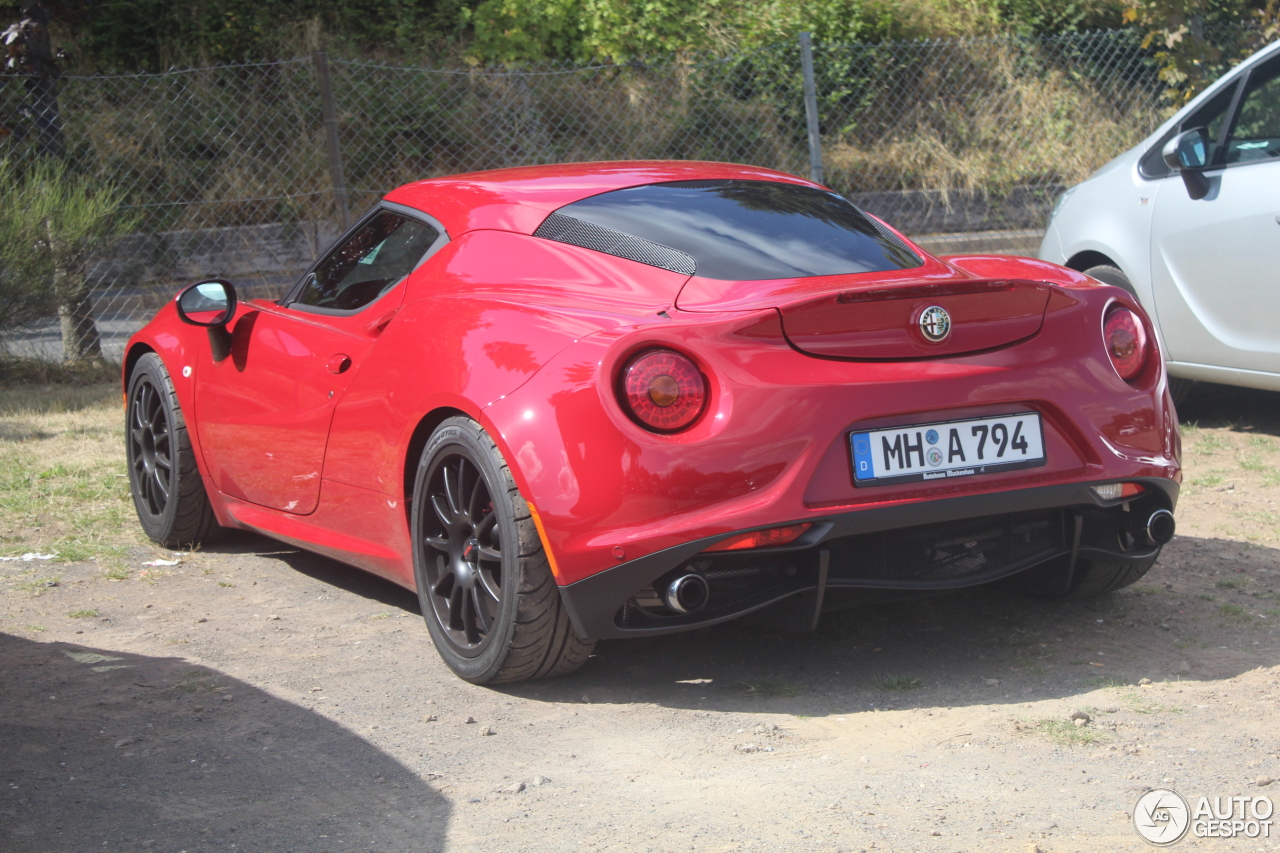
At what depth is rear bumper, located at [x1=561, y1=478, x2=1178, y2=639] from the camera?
292cm

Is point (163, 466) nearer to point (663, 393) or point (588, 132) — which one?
point (663, 393)

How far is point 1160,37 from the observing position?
11812 millimetres

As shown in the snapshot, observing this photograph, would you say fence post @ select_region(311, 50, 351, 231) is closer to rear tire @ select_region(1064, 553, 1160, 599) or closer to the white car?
the white car

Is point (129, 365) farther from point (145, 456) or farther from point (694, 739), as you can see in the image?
point (694, 739)

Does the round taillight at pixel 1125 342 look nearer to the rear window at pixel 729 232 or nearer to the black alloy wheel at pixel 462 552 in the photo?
the rear window at pixel 729 232

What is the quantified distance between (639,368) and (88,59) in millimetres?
14085

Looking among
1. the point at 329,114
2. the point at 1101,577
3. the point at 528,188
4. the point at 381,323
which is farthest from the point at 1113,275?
the point at 329,114

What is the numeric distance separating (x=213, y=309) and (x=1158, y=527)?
3.08m

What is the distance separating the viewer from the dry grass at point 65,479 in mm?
4988

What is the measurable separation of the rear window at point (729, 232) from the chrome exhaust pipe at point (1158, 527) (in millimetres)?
930

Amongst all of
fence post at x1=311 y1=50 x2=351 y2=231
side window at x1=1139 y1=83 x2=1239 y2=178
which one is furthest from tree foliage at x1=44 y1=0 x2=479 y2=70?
side window at x1=1139 y1=83 x2=1239 y2=178

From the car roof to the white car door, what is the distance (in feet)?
8.22

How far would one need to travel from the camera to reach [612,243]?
11.2 ft

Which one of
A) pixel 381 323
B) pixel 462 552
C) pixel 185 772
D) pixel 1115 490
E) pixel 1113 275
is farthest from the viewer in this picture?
pixel 1113 275
